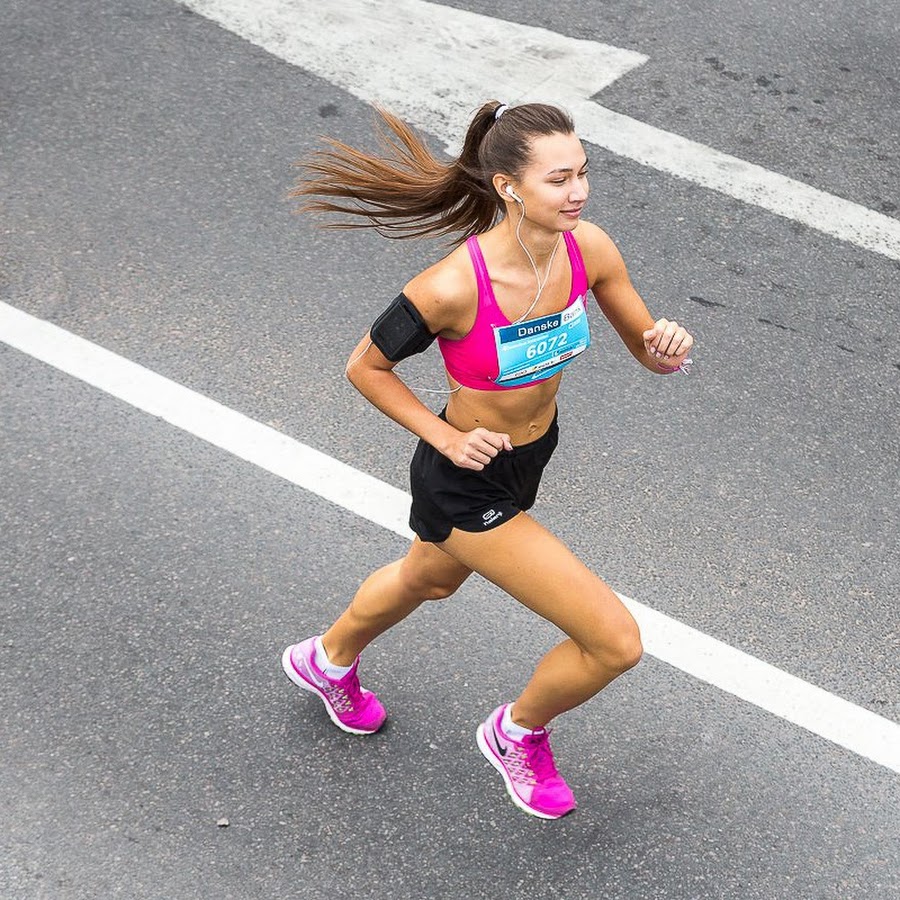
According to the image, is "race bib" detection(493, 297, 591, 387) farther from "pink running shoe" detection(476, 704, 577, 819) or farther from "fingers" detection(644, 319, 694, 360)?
"pink running shoe" detection(476, 704, 577, 819)

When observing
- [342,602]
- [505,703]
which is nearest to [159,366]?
[342,602]

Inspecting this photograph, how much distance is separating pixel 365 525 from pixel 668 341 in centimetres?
187

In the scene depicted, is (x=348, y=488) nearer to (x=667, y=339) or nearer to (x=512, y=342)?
(x=512, y=342)

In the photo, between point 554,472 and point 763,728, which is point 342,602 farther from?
point 763,728

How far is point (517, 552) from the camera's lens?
3686 mm

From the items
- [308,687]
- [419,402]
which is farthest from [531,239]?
[308,687]

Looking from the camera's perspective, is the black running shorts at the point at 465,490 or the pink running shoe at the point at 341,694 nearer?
the black running shorts at the point at 465,490

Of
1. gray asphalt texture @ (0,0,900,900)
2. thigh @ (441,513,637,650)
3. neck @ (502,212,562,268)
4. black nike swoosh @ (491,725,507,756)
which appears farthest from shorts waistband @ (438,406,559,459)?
gray asphalt texture @ (0,0,900,900)

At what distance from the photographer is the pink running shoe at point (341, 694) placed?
4.32 metres

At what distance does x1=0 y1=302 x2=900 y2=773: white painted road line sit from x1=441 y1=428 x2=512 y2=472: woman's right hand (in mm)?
1492

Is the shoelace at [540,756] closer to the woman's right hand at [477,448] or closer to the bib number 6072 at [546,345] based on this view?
the woman's right hand at [477,448]

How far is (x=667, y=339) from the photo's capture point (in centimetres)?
358

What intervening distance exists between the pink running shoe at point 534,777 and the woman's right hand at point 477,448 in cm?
104

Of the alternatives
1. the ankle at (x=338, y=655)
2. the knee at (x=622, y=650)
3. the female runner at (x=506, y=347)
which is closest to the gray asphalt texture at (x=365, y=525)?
the ankle at (x=338, y=655)
